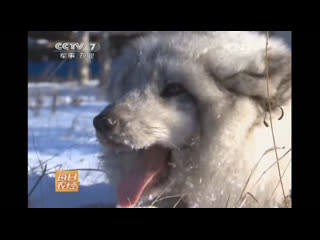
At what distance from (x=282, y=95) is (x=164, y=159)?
0.75 metres

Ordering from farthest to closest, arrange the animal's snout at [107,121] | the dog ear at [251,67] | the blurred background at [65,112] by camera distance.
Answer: the blurred background at [65,112] < the dog ear at [251,67] < the animal's snout at [107,121]

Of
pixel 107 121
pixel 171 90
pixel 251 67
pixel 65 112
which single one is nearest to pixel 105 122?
pixel 107 121

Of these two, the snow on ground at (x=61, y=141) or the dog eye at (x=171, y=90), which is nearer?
the dog eye at (x=171, y=90)

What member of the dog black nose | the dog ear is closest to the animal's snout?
the dog black nose

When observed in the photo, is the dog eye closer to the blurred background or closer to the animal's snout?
the animal's snout

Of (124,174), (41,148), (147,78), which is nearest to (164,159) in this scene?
(124,174)

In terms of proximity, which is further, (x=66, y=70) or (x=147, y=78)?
(x=66, y=70)

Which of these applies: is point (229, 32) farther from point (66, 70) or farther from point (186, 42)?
point (66, 70)

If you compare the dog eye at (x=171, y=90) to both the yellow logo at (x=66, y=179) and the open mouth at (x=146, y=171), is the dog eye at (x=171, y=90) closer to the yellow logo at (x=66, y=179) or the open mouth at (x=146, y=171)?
the open mouth at (x=146, y=171)

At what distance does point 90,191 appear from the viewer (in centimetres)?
291

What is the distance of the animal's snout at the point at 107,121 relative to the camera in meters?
2.39

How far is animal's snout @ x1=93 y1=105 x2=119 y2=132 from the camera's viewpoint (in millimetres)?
2395

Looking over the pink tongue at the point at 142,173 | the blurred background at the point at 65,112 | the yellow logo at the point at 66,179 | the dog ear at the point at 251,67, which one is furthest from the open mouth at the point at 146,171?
the dog ear at the point at 251,67

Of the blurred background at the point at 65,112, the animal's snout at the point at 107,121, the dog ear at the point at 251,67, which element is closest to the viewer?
the animal's snout at the point at 107,121
